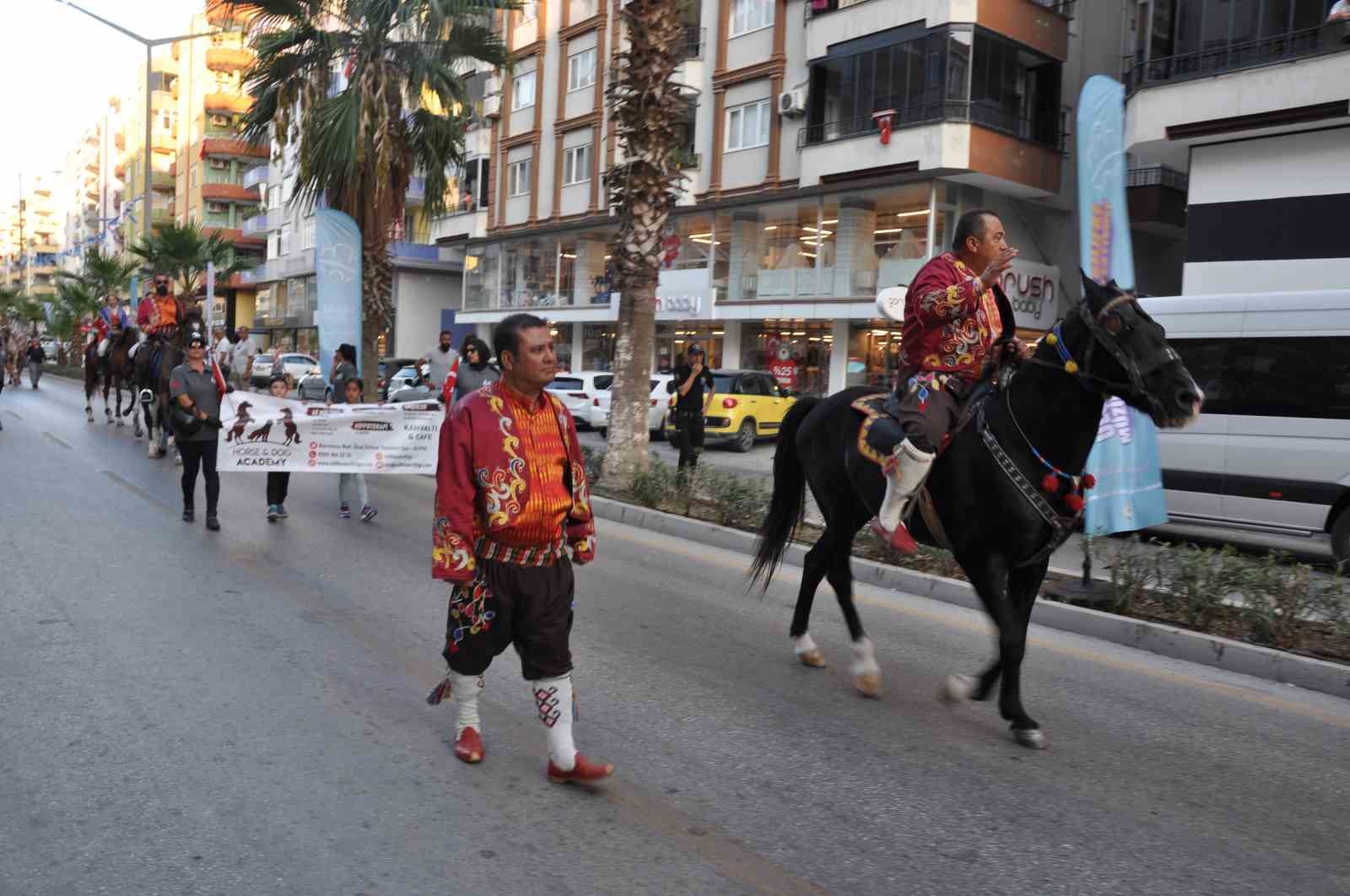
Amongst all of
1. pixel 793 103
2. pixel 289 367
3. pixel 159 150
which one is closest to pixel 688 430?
pixel 793 103

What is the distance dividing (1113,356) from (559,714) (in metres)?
2.84

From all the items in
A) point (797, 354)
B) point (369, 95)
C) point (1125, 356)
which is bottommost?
point (1125, 356)

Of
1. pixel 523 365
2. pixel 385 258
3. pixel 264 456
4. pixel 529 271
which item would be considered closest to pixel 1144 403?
pixel 523 365

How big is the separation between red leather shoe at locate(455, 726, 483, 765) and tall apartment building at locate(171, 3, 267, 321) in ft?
228

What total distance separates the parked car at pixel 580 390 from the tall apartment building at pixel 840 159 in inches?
216

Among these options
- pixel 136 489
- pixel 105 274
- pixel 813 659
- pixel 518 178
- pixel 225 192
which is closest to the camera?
pixel 813 659

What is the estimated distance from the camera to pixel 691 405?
49.3 ft

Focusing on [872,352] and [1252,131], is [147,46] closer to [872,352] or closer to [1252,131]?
[872,352]

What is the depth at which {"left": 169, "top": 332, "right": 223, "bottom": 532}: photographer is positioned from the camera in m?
10.2

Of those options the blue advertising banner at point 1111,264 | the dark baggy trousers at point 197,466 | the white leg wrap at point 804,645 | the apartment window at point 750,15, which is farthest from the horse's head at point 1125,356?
the apartment window at point 750,15

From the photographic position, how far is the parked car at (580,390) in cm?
2494

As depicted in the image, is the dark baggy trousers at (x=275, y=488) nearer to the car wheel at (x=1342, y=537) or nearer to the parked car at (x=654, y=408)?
the car wheel at (x=1342, y=537)

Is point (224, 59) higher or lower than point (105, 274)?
higher

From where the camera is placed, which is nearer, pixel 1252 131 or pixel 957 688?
pixel 957 688
